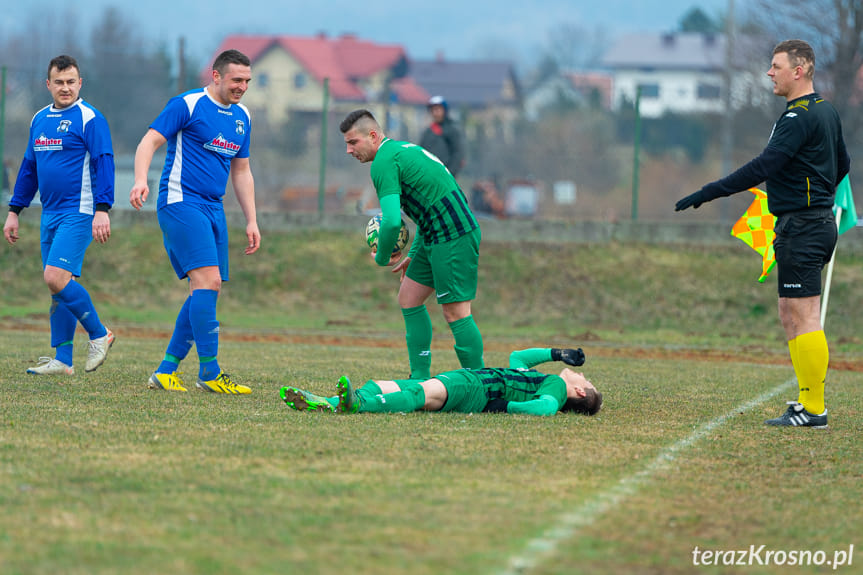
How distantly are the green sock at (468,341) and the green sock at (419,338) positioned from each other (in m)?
0.29

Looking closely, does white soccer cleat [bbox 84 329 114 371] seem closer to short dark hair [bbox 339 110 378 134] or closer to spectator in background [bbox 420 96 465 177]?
short dark hair [bbox 339 110 378 134]

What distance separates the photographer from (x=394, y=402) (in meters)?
6.66

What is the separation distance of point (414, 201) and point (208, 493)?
356 centimetres

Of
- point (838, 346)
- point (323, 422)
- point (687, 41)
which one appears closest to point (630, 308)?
point (838, 346)

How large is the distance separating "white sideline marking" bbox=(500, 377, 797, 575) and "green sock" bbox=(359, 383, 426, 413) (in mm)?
1616

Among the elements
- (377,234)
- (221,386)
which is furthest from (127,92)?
(377,234)

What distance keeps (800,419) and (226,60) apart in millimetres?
4724

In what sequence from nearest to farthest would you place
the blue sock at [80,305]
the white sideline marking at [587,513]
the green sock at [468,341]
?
the white sideline marking at [587,513] → the green sock at [468,341] → the blue sock at [80,305]

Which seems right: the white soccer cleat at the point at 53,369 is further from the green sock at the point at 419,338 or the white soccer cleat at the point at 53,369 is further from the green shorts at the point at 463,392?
the green shorts at the point at 463,392

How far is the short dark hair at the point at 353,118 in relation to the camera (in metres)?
7.26

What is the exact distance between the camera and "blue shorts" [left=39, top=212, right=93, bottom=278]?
27.5 feet

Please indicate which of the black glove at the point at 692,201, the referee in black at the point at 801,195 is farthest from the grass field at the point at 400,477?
the black glove at the point at 692,201

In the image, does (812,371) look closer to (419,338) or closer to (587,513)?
(419,338)

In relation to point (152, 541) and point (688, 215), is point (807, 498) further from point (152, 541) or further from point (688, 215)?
point (688, 215)
